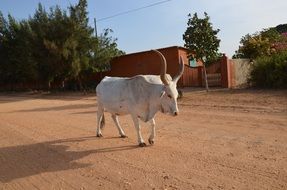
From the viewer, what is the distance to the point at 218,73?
82.6ft

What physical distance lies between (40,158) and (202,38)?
A: 15.3 metres

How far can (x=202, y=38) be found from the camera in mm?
22109

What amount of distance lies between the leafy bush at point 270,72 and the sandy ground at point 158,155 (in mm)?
7118

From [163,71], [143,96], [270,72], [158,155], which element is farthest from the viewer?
[270,72]

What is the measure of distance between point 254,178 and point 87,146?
4.36 m

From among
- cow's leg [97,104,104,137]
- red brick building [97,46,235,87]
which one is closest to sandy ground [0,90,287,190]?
cow's leg [97,104,104,137]

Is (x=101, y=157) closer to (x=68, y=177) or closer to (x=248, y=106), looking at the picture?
(x=68, y=177)

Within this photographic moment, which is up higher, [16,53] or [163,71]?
[16,53]

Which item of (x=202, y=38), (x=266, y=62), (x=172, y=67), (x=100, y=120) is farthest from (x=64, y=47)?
(x=100, y=120)

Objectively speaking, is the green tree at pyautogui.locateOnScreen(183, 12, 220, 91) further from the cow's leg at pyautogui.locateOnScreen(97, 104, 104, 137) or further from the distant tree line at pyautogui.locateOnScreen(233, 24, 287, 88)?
the cow's leg at pyautogui.locateOnScreen(97, 104, 104, 137)

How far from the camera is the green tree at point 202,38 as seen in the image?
72.4ft

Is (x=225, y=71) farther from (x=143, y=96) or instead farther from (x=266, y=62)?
(x=143, y=96)

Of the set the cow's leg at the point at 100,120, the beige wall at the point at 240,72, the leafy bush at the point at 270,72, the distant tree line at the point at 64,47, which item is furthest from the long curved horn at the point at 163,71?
the distant tree line at the point at 64,47

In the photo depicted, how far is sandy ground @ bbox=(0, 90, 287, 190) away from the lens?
21.1 ft
